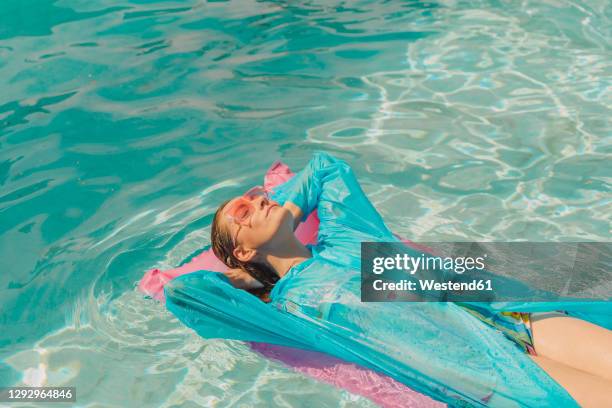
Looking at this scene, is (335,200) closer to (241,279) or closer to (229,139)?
(241,279)

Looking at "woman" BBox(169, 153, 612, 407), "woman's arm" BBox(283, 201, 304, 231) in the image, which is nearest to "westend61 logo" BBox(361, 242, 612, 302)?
"woman" BBox(169, 153, 612, 407)

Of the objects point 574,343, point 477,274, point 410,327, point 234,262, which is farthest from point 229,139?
point 574,343

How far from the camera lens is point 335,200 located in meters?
4.09

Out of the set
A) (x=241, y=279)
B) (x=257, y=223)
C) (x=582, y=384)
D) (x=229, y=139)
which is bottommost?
(x=229, y=139)

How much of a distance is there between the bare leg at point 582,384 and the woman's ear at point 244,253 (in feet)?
4.33

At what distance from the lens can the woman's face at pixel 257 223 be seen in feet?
→ 11.9

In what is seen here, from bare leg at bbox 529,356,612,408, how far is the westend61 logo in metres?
0.40

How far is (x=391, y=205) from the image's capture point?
199 inches

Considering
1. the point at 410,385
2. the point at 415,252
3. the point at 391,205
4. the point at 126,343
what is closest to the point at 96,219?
the point at 126,343

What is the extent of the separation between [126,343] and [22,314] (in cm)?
66

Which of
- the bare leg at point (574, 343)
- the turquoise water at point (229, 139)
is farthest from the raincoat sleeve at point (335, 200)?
the bare leg at point (574, 343)

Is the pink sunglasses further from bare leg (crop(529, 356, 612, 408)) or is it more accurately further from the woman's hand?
bare leg (crop(529, 356, 612, 408))

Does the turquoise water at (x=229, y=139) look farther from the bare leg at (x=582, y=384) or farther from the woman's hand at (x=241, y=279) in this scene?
the bare leg at (x=582, y=384)

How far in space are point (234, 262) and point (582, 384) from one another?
160 cm
